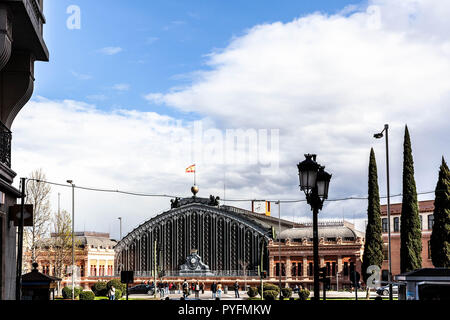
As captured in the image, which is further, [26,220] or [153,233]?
[153,233]

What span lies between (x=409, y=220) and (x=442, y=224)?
2595 millimetres

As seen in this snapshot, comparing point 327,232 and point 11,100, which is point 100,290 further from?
point 11,100

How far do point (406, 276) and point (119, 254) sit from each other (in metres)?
83.3

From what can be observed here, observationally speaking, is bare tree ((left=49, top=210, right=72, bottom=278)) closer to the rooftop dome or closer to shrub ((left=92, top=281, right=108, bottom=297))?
shrub ((left=92, top=281, right=108, bottom=297))

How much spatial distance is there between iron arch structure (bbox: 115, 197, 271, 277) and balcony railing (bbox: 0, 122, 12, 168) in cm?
7416

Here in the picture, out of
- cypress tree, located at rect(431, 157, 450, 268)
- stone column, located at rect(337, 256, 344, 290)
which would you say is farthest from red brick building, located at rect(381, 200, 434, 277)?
cypress tree, located at rect(431, 157, 450, 268)

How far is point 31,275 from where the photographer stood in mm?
20719

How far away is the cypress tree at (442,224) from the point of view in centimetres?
4972

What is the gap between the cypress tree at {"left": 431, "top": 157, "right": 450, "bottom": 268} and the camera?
4972cm

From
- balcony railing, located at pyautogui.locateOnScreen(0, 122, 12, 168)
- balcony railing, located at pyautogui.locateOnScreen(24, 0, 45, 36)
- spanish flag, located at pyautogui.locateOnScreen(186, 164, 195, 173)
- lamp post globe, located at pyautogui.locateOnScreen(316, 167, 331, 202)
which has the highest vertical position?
spanish flag, located at pyautogui.locateOnScreen(186, 164, 195, 173)

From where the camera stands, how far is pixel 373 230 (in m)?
58.0
